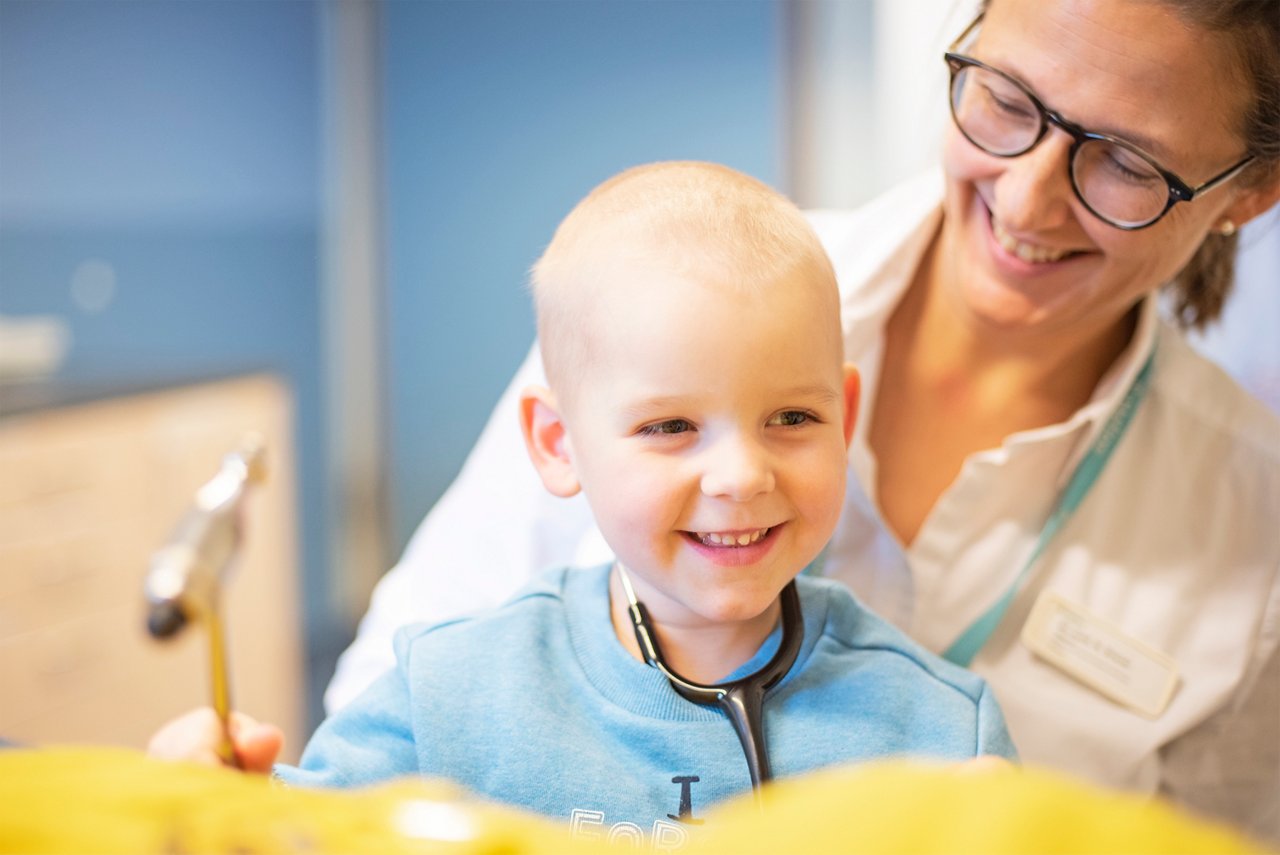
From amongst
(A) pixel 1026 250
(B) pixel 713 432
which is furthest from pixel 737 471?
(A) pixel 1026 250

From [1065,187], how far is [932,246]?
271mm

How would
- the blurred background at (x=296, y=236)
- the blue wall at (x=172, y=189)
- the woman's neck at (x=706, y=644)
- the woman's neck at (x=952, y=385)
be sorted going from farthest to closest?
the blue wall at (x=172, y=189) < the blurred background at (x=296, y=236) < the woman's neck at (x=952, y=385) < the woman's neck at (x=706, y=644)

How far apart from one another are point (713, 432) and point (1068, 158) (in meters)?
0.52

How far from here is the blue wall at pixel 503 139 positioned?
408cm

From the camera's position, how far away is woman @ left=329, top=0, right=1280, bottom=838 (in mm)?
1229

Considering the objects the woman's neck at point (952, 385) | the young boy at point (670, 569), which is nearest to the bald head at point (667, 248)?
the young boy at point (670, 569)

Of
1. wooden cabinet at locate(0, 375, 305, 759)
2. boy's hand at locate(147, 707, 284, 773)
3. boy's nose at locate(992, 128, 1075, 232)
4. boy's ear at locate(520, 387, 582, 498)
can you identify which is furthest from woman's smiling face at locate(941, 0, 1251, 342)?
wooden cabinet at locate(0, 375, 305, 759)

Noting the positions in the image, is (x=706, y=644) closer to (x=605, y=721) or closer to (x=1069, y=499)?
(x=605, y=721)

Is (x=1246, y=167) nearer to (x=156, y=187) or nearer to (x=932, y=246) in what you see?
(x=932, y=246)

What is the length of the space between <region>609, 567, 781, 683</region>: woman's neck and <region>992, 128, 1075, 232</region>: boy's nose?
0.47m

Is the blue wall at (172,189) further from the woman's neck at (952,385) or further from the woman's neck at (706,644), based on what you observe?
the woman's neck at (706,644)

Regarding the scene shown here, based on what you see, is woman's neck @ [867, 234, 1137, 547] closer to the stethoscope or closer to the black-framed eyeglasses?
the black-framed eyeglasses

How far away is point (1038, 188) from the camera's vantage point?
118 centimetres

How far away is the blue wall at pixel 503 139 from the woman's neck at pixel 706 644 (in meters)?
3.17
